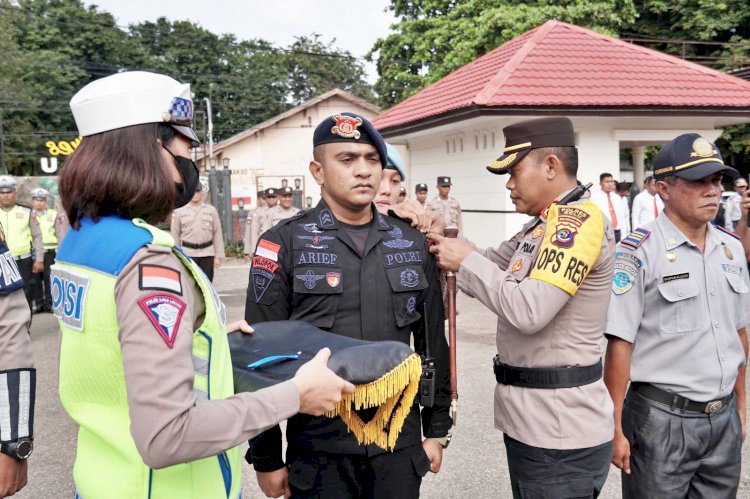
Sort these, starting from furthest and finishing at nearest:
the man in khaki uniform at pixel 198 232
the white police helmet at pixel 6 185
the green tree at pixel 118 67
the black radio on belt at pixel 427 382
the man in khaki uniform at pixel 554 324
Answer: the green tree at pixel 118 67 → the man in khaki uniform at pixel 198 232 → the white police helmet at pixel 6 185 → the black radio on belt at pixel 427 382 → the man in khaki uniform at pixel 554 324

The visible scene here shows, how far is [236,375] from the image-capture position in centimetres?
161

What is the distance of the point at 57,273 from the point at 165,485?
0.57 metres

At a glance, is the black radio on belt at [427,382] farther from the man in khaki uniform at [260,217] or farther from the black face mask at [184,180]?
the man in khaki uniform at [260,217]

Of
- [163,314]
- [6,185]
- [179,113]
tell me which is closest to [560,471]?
[163,314]

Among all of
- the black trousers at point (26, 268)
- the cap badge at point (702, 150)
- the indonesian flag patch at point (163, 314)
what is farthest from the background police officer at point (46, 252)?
the indonesian flag patch at point (163, 314)

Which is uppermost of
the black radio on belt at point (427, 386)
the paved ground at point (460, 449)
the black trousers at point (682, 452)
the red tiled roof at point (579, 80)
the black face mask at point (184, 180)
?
the red tiled roof at point (579, 80)

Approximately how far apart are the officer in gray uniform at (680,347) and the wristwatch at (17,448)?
2.22 m

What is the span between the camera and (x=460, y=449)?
4422 mm

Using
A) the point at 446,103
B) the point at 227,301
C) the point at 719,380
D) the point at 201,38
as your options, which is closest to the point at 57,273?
the point at 719,380

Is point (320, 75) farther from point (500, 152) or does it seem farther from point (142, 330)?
point (142, 330)

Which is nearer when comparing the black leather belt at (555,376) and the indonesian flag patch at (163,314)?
the indonesian flag patch at (163,314)

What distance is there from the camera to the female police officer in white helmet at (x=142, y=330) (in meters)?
1.28

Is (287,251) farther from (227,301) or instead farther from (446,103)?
(446,103)

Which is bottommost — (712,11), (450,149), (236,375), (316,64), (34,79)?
(236,375)
